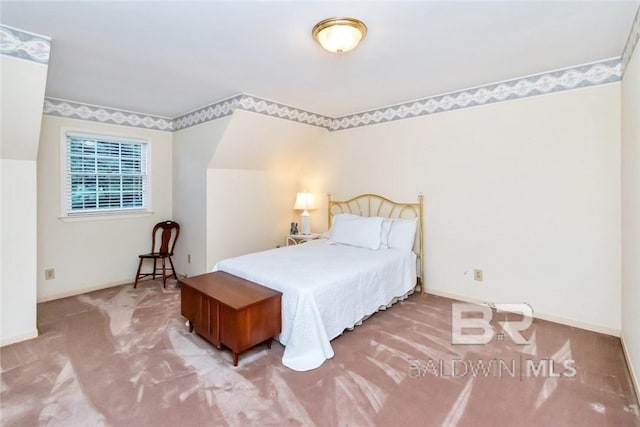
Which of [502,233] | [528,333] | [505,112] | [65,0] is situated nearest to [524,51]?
[505,112]

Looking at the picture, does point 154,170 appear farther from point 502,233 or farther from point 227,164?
point 502,233

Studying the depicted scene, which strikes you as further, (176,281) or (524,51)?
(176,281)

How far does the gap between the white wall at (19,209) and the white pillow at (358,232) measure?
2909 mm

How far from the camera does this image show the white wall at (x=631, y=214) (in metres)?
1.95

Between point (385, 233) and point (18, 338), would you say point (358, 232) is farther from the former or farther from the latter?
point (18, 338)

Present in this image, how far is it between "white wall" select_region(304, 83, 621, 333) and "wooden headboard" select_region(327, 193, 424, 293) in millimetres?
87

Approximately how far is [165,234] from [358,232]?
267cm

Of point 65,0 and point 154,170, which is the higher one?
point 65,0

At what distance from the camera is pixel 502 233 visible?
125 inches

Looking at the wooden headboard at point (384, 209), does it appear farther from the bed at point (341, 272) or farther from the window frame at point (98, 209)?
the window frame at point (98, 209)

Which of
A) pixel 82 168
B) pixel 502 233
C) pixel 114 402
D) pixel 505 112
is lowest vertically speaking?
pixel 114 402

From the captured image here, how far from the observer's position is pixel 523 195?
3.02 m

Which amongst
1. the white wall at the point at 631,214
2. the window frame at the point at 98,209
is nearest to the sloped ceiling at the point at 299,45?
the white wall at the point at 631,214

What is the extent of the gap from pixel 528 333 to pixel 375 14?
2.77 m
